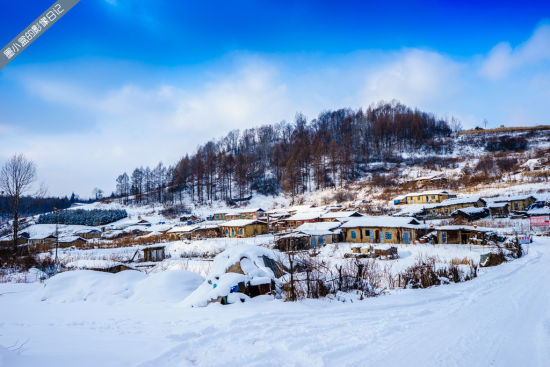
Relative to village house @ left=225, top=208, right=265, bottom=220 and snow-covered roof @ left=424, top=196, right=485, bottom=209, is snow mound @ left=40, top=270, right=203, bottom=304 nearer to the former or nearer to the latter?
snow-covered roof @ left=424, top=196, right=485, bottom=209

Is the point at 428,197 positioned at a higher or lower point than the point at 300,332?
higher

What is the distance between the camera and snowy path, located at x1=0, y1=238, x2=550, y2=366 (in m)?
4.13

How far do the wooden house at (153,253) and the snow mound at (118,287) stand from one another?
1602 centimetres

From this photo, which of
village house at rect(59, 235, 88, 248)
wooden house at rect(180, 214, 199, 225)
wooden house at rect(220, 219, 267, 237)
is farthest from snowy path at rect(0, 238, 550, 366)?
wooden house at rect(180, 214, 199, 225)

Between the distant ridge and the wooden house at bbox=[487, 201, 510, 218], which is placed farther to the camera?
the distant ridge

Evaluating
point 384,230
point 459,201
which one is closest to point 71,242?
point 384,230

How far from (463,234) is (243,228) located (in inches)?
1001

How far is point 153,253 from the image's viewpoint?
2675 centimetres

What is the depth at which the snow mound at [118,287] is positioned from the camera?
916 cm

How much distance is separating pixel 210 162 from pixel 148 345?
72118mm

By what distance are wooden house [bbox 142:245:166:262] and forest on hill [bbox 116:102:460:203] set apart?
38.5m

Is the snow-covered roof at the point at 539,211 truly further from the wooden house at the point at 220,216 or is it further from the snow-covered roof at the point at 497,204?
the wooden house at the point at 220,216

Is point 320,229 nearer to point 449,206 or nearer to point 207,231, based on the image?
point 207,231

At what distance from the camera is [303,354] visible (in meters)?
4.27
